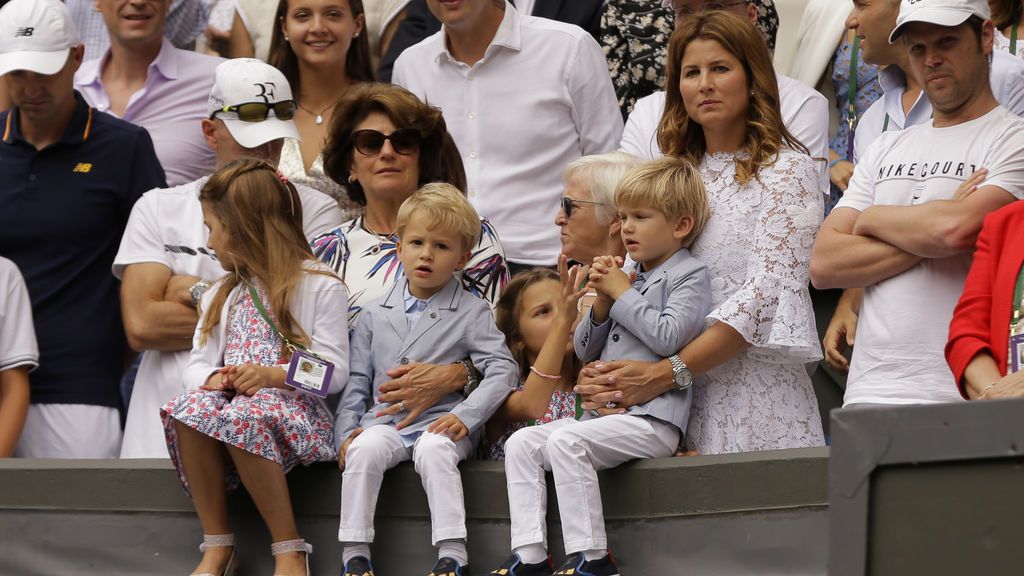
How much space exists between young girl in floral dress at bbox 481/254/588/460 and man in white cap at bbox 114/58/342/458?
96cm

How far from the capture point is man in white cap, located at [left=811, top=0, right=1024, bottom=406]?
4754 millimetres

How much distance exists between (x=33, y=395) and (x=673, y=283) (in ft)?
9.05

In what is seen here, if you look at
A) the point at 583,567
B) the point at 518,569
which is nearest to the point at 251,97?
the point at 518,569

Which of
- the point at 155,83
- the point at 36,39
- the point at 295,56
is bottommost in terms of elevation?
the point at 155,83

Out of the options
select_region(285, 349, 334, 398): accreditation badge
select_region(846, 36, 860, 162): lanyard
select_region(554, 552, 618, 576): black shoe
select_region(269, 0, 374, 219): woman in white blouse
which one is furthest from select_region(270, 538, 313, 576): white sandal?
select_region(846, 36, 860, 162): lanyard

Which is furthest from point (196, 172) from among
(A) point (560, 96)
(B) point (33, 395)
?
(A) point (560, 96)

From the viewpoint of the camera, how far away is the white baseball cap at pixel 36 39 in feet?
21.8

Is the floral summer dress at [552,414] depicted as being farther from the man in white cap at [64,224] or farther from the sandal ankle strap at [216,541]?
the man in white cap at [64,224]

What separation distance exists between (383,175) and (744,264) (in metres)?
1.41

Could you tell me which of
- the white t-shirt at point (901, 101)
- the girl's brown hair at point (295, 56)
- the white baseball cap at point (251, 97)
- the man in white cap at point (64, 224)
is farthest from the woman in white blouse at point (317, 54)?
the white t-shirt at point (901, 101)

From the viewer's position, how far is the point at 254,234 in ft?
18.5

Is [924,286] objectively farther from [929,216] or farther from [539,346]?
[539,346]

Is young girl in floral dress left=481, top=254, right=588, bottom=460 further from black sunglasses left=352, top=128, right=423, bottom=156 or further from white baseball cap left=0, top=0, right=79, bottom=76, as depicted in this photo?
white baseball cap left=0, top=0, right=79, bottom=76

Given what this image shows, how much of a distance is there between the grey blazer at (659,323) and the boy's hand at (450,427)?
0.45 meters
